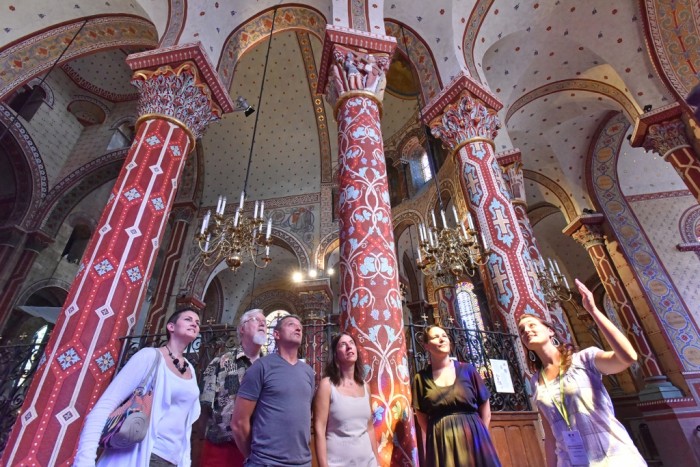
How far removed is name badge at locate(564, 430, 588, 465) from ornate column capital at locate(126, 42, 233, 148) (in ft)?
16.4

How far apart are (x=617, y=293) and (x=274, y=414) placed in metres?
10.0

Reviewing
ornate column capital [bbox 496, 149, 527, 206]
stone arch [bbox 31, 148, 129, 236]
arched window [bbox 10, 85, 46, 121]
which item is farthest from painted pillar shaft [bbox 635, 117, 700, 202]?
arched window [bbox 10, 85, 46, 121]

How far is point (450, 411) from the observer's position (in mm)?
2021

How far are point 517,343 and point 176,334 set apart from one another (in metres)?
3.57

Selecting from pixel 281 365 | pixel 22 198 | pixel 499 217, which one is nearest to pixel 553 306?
pixel 499 217

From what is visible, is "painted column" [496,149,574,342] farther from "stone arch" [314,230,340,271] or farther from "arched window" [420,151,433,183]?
"stone arch" [314,230,340,271]

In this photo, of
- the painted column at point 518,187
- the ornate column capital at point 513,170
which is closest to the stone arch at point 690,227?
the painted column at point 518,187

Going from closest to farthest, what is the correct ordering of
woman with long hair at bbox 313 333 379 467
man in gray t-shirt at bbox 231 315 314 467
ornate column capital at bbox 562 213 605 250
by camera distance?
man in gray t-shirt at bbox 231 315 314 467, woman with long hair at bbox 313 333 379 467, ornate column capital at bbox 562 213 605 250

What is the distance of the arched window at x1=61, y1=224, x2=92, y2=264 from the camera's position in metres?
11.6

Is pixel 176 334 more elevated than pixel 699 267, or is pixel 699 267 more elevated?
pixel 699 267

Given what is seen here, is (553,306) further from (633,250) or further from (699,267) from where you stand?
(699,267)

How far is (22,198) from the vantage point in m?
10.3

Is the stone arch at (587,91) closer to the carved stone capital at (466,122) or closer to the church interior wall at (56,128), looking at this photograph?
the carved stone capital at (466,122)

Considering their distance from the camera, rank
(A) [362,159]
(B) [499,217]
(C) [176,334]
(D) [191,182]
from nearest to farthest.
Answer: (C) [176,334] < (A) [362,159] < (B) [499,217] < (D) [191,182]
